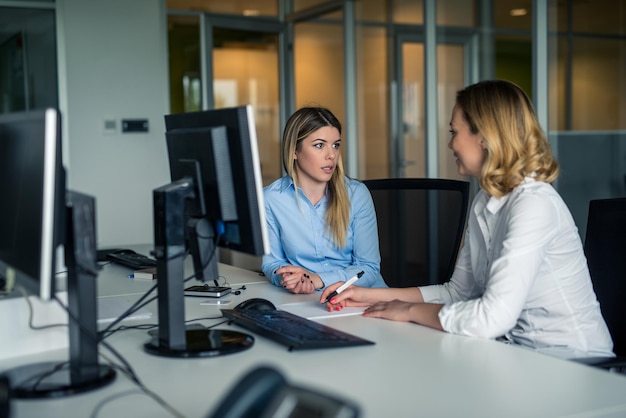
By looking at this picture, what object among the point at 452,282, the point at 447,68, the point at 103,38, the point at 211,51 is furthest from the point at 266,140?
the point at 452,282

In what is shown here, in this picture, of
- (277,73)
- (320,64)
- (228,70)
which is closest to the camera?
(320,64)

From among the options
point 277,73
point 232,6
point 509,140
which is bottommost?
point 509,140

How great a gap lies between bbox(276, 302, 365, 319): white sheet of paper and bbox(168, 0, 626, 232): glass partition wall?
2575 mm

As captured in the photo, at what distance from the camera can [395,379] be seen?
1481 millimetres

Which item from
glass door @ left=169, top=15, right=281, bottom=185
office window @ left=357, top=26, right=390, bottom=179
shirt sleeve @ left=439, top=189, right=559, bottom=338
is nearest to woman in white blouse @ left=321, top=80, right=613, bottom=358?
shirt sleeve @ left=439, top=189, right=559, bottom=338

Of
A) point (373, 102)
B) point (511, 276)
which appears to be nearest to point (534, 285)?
point (511, 276)

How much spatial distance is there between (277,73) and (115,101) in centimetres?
159

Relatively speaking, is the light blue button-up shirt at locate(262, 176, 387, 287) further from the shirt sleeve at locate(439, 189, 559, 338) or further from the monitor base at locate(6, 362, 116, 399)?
the monitor base at locate(6, 362, 116, 399)

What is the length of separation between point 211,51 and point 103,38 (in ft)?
3.11

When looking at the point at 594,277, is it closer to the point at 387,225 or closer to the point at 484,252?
the point at 484,252

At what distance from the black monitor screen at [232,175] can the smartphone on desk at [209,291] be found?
0.66 m

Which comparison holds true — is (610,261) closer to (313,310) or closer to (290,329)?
(313,310)

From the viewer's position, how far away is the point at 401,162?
596cm

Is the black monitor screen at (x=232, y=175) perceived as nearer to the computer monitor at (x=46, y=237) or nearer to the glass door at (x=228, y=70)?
the computer monitor at (x=46, y=237)
